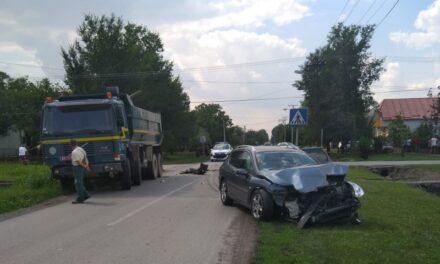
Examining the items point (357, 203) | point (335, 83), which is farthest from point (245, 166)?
point (335, 83)

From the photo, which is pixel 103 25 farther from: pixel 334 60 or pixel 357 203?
pixel 357 203

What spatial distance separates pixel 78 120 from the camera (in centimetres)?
1716

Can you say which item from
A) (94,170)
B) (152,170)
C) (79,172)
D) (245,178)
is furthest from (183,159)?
(245,178)

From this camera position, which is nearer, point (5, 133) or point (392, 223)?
point (392, 223)

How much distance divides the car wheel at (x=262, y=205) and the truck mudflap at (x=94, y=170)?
297 inches

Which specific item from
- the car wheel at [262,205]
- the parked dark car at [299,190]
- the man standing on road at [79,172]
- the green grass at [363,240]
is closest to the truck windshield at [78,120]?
the man standing on road at [79,172]

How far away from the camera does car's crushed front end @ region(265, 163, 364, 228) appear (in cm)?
957

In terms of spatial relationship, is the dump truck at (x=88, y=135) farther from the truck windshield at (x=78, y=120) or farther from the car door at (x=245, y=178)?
the car door at (x=245, y=178)

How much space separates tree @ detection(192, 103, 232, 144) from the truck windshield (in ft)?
315

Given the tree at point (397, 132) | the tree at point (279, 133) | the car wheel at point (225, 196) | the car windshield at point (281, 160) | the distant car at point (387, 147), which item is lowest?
the car wheel at point (225, 196)

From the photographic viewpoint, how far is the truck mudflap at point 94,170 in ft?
55.6

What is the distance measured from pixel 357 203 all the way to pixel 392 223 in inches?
28.8

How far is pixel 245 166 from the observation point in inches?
476

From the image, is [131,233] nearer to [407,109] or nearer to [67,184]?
[67,184]
